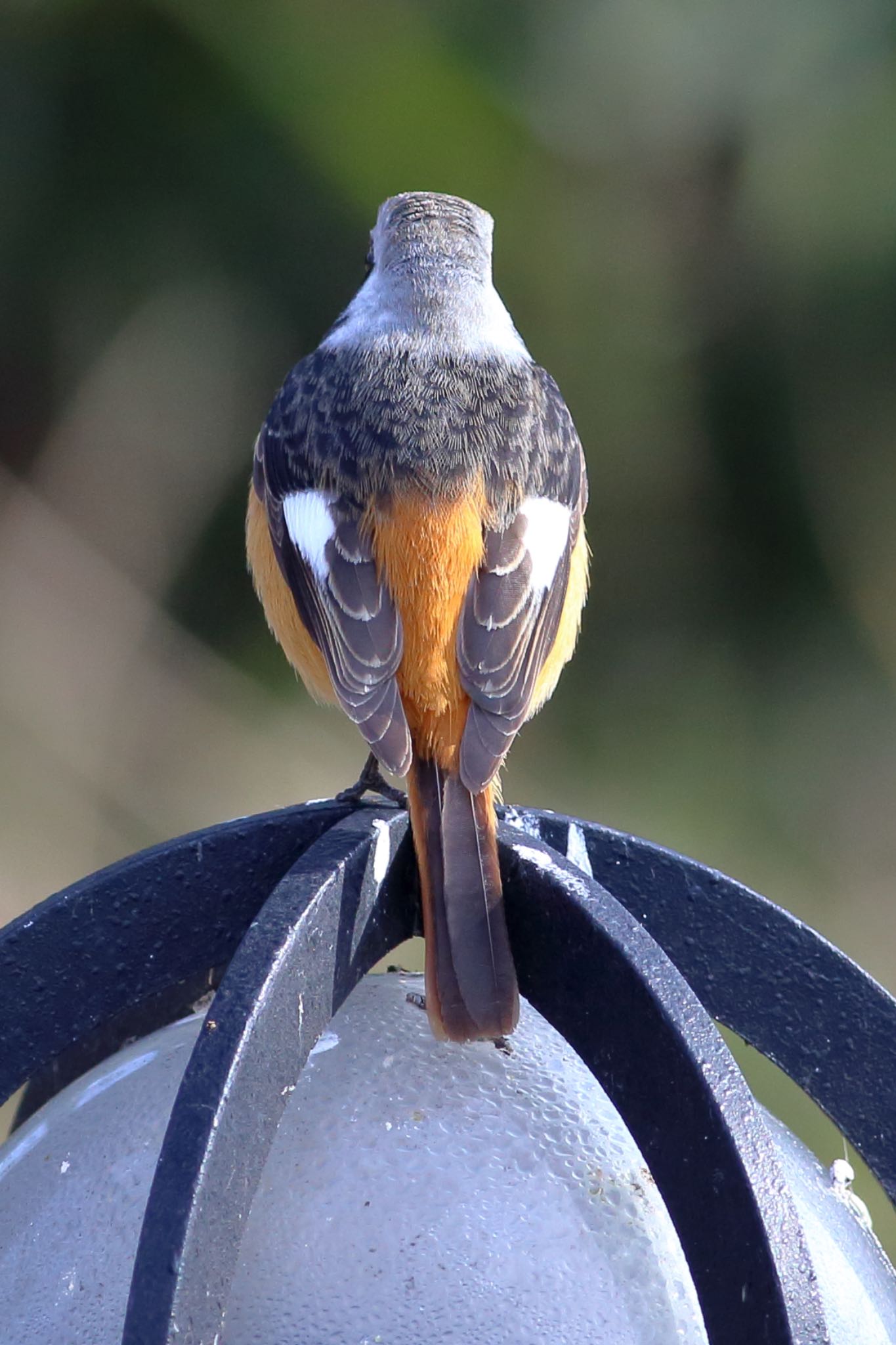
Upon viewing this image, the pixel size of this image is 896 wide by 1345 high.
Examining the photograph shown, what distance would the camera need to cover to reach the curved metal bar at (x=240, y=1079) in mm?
1349

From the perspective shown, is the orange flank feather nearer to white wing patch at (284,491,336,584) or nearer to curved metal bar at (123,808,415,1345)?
white wing patch at (284,491,336,584)

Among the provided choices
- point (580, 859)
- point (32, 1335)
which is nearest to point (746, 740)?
point (580, 859)

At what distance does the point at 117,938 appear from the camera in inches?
74.8

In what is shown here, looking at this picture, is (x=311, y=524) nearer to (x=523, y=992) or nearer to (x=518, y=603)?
(x=518, y=603)

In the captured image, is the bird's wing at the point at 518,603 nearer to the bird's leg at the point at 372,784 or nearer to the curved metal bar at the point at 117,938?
the bird's leg at the point at 372,784

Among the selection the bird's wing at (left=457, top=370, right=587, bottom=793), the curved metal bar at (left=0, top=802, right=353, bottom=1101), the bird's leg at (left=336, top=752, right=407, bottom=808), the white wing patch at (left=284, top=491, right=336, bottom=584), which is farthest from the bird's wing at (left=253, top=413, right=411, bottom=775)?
the curved metal bar at (left=0, top=802, right=353, bottom=1101)

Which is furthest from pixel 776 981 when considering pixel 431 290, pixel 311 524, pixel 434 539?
pixel 431 290

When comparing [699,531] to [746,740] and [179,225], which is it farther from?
[179,225]

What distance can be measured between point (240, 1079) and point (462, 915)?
0.49 m

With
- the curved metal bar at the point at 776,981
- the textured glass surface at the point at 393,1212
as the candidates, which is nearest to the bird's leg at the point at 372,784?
the curved metal bar at the point at 776,981

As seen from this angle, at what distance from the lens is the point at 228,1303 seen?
4.95 ft

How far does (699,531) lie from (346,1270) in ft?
11.1

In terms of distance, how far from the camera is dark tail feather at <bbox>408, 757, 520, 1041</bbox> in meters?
1.72

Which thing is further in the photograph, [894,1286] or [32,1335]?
[894,1286]
